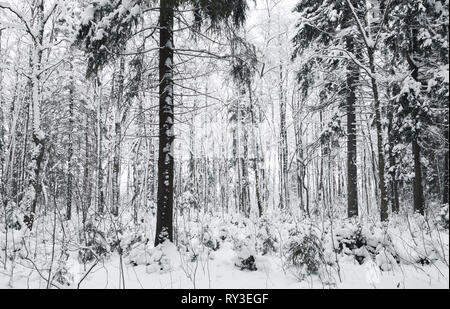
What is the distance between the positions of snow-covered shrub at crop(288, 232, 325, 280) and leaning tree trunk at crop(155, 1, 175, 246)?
2.64 m

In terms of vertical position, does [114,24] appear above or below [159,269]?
above

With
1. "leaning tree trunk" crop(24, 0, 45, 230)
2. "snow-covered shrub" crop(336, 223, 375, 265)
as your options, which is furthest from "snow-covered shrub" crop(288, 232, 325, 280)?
"leaning tree trunk" crop(24, 0, 45, 230)

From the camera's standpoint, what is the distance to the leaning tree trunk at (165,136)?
5.59 m

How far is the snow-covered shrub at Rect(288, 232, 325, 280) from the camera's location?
12.2 ft

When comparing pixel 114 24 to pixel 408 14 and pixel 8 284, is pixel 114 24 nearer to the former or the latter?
pixel 8 284

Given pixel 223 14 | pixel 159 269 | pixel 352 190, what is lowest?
pixel 159 269

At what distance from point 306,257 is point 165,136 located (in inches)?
140

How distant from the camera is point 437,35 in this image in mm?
2234

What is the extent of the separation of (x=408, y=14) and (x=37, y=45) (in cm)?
1077

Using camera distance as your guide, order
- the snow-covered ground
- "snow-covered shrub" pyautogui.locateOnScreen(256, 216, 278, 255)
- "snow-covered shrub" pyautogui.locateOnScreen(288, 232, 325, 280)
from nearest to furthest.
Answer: the snow-covered ground < "snow-covered shrub" pyautogui.locateOnScreen(288, 232, 325, 280) < "snow-covered shrub" pyautogui.locateOnScreen(256, 216, 278, 255)

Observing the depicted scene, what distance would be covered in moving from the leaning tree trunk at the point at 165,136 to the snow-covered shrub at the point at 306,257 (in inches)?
104

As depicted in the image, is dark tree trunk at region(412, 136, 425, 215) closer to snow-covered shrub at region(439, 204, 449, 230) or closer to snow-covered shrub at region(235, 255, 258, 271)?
snow-covered shrub at region(439, 204, 449, 230)

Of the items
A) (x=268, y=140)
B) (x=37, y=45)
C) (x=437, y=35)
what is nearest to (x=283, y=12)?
(x=268, y=140)

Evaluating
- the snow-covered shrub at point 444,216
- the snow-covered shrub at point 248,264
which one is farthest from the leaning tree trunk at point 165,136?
the snow-covered shrub at point 444,216
